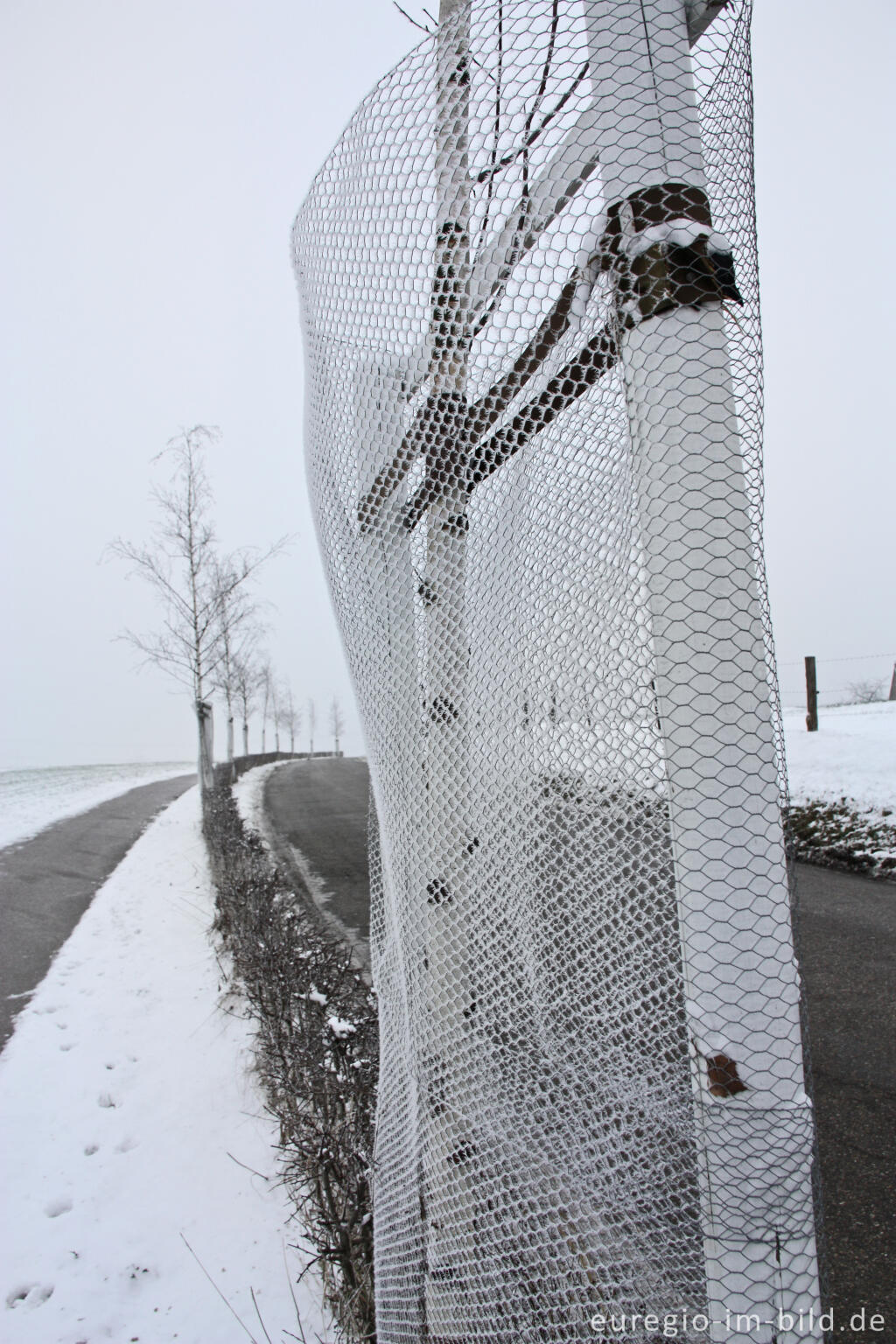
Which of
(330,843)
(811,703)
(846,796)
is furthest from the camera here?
(811,703)

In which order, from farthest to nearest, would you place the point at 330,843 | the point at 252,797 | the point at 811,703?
the point at 252,797, the point at 811,703, the point at 330,843

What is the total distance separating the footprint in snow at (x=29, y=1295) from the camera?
231 centimetres

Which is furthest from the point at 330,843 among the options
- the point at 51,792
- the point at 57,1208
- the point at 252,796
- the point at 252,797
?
the point at 51,792

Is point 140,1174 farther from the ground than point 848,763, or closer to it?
closer to it

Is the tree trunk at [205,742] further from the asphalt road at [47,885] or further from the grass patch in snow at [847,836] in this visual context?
the grass patch in snow at [847,836]

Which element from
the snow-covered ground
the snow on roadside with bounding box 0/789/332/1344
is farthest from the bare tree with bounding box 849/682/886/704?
the snow on roadside with bounding box 0/789/332/1344

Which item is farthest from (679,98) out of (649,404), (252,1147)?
(252,1147)

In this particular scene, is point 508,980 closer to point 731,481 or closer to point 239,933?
point 731,481

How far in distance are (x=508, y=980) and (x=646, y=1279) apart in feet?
1.37

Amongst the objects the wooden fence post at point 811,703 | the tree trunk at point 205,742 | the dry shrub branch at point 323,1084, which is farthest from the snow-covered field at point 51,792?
the wooden fence post at point 811,703

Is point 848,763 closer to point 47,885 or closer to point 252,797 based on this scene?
point 47,885

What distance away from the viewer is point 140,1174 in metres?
2.92

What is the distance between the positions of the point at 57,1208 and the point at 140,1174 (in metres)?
0.30

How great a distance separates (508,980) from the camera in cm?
109
